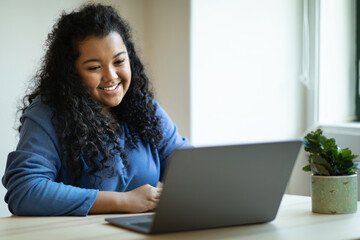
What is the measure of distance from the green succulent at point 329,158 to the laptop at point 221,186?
211 millimetres

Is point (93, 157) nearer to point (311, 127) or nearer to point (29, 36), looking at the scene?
point (29, 36)

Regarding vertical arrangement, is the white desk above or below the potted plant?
below

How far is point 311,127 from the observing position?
119 inches

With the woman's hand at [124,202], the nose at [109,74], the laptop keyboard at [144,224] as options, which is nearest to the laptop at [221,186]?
the laptop keyboard at [144,224]

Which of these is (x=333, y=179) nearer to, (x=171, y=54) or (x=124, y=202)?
(x=124, y=202)

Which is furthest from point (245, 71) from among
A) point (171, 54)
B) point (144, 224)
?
point (144, 224)

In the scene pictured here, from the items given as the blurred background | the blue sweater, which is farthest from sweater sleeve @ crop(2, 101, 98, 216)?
the blurred background

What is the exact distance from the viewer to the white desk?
50.7 inches

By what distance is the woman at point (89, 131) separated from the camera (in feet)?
5.22

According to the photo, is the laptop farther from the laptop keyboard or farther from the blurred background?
the blurred background

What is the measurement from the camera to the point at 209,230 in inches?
52.9

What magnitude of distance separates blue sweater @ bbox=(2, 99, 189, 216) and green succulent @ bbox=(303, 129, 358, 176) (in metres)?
0.62

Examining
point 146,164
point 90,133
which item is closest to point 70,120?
point 90,133

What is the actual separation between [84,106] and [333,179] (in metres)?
0.83
